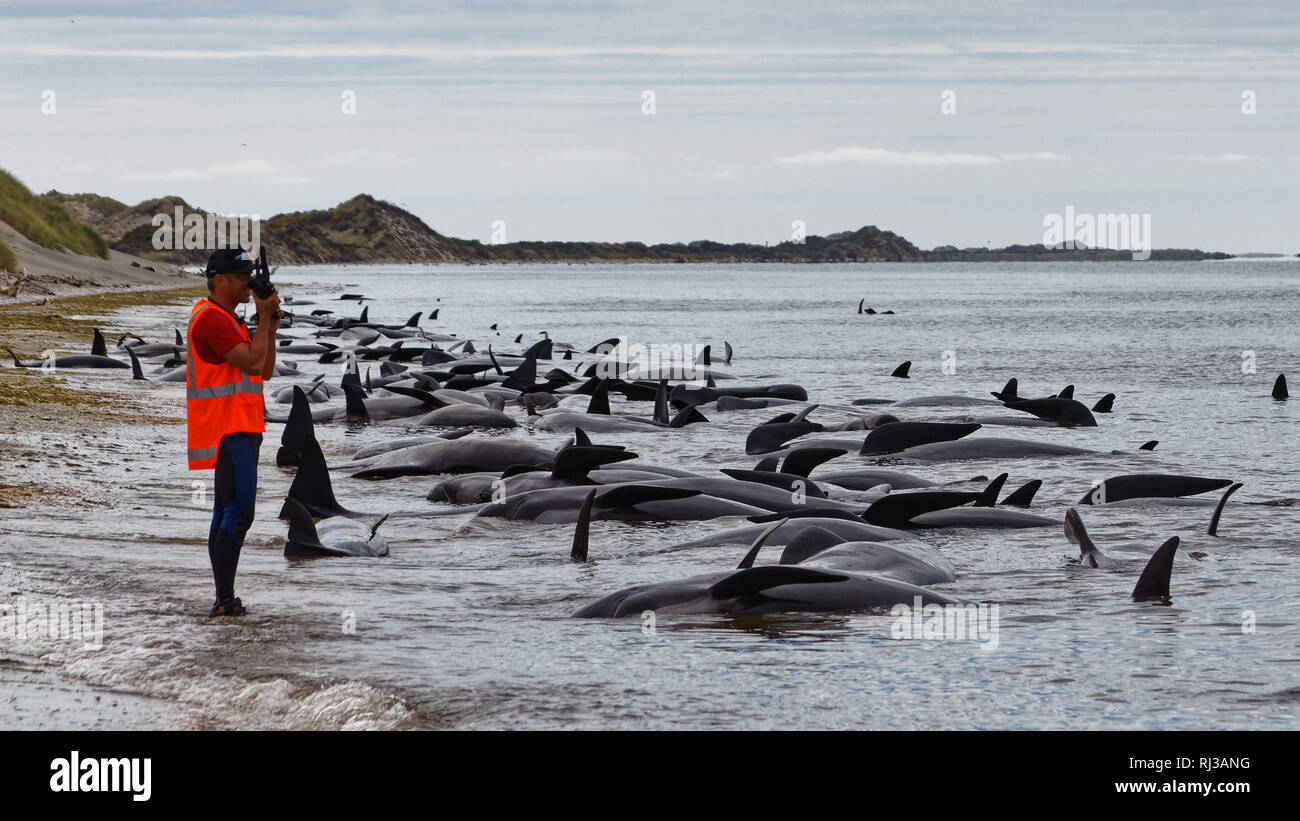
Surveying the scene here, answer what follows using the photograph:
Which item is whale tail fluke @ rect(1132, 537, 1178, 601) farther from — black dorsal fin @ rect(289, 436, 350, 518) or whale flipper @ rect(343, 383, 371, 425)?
whale flipper @ rect(343, 383, 371, 425)

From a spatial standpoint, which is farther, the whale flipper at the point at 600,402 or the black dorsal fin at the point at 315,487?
the whale flipper at the point at 600,402

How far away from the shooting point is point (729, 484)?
9.69m

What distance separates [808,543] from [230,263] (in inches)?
131

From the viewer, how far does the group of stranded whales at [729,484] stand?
659 centimetres

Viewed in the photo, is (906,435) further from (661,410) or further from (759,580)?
(759,580)

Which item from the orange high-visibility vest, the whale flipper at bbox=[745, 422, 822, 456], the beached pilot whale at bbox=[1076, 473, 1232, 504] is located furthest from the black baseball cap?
the whale flipper at bbox=[745, 422, 822, 456]

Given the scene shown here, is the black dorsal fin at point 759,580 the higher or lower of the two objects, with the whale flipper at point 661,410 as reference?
lower

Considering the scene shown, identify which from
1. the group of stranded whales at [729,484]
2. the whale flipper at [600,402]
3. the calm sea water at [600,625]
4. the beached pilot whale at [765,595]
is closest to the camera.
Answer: the calm sea water at [600,625]

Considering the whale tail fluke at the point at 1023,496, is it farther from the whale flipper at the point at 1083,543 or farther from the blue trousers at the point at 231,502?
the blue trousers at the point at 231,502

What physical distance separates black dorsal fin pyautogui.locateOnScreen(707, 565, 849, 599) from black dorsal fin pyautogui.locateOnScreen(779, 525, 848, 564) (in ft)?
2.63

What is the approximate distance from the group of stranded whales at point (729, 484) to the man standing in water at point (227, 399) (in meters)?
1.27

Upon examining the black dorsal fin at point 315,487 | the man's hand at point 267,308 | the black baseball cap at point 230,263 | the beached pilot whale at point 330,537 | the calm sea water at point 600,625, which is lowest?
the calm sea water at point 600,625

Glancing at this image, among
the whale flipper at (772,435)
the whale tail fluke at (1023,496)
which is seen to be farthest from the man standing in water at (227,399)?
the whale flipper at (772,435)
